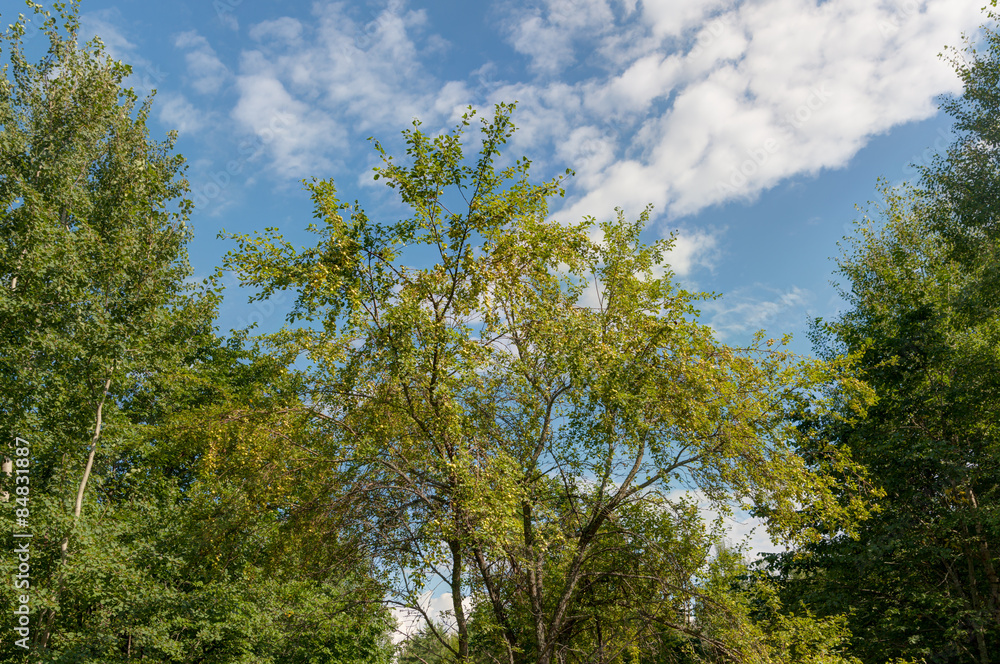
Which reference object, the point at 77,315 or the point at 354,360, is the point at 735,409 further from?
the point at 77,315

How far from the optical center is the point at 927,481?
16.0 m

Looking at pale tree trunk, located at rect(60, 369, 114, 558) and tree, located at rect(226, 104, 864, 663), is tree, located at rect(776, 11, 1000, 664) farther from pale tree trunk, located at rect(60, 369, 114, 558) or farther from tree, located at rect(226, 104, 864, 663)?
pale tree trunk, located at rect(60, 369, 114, 558)

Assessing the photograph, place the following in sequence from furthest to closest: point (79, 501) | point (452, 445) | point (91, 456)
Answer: point (91, 456)
point (79, 501)
point (452, 445)

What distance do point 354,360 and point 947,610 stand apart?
15939mm

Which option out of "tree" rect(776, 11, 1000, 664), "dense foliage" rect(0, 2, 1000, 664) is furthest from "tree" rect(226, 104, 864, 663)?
"tree" rect(776, 11, 1000, 664)

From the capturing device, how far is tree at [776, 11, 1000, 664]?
14641 millimetres

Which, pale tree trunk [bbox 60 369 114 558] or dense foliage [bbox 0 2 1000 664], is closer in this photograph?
dense foliage [bbox 0 2 1000 664]

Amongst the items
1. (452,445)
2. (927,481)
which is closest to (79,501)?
(452,445)

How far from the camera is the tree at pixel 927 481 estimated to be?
14.6m

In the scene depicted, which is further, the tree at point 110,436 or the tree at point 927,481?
the tree at point 927,481

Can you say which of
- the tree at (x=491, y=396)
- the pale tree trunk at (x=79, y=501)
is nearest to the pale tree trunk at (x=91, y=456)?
the pale tree trunk at (x=79, y=501)

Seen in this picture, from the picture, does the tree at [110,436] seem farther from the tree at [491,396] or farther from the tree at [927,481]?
the tree at [927,481]

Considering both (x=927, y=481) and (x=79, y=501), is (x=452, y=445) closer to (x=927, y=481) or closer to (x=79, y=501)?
(x=79, y=501)

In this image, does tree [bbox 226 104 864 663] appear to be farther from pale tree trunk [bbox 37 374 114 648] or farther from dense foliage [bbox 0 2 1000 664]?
pale tree trunk [bbox 37 374 114 648]
